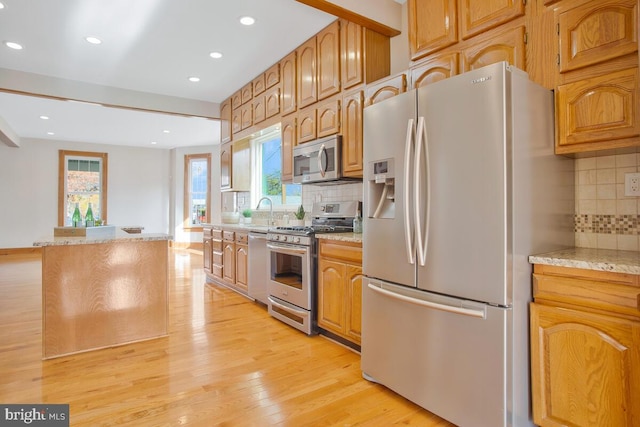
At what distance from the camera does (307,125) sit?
363 centimetres

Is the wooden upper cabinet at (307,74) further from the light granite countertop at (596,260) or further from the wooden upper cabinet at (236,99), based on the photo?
the light granite countertop at (596,260)

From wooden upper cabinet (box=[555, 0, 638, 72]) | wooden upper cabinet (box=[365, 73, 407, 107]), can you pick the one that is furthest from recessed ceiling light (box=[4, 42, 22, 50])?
wooden upper cabinet (box=[555, 0, 638, 72])

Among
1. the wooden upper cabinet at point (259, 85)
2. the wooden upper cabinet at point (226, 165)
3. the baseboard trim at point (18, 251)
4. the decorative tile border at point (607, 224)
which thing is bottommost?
the baseboard trim at point (18, 251)

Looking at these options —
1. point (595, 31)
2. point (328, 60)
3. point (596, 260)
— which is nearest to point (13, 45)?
point (328, 60)

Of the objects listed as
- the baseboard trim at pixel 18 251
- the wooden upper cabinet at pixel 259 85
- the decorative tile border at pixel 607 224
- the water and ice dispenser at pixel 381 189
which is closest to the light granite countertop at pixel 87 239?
the water and ice dispenser at pixel 381 189

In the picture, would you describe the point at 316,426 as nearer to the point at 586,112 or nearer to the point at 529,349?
the point at 529,349

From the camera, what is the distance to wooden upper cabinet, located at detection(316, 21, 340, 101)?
3.22 m

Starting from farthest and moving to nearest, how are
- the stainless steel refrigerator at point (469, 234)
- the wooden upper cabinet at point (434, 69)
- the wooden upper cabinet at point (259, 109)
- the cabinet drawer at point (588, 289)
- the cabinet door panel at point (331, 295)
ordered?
the wooden upper cabinet at point (259, 109) < the cabinet door panel at point (331, 295) < the wooden upper cabinet at point (434, 69) < the stainless steel refrigerator at point (469, 234) < the cabinet drawer at point (588, 289)

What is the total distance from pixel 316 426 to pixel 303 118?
2810 millimetres

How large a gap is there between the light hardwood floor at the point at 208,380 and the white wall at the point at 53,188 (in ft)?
19.7

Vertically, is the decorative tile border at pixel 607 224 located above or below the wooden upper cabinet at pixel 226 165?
below

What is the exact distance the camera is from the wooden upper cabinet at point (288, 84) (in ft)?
12.6

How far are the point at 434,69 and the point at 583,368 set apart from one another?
1.88m

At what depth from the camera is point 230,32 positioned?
11.1 feet
